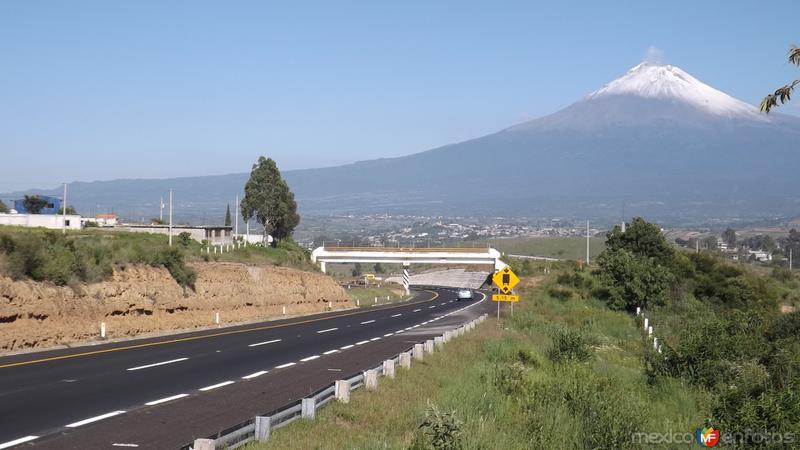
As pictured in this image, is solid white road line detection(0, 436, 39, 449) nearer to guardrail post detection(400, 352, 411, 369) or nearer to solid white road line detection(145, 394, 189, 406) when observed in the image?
solid white road line detection(145, 394, 189, 406)

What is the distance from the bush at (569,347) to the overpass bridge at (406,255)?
206 feet

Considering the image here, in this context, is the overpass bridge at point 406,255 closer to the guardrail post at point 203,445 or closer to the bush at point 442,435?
the bush at point 442,435

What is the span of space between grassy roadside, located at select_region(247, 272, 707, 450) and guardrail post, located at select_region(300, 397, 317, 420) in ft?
0.72

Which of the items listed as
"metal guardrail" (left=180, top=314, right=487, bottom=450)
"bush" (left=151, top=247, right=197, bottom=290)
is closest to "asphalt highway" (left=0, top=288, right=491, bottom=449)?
"metal guardrail" (left=180, top=314, right=487, bottom=450)

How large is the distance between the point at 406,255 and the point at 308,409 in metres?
80.1

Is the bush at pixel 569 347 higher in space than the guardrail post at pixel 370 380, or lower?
lower

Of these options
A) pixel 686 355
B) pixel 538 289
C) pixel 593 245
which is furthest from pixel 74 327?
pixel 593 245

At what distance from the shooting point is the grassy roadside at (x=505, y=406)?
12750 millimetres

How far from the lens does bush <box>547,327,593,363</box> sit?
87.6 feet

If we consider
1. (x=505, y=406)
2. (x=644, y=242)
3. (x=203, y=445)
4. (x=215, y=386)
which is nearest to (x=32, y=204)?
(x=644, y=242)

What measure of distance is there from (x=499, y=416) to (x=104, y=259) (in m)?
19.8

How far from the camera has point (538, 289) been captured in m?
73.3

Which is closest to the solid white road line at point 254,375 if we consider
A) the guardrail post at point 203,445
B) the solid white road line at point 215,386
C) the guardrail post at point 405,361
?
the solid white road line at point 215,386

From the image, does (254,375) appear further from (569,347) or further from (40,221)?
(40,221)
